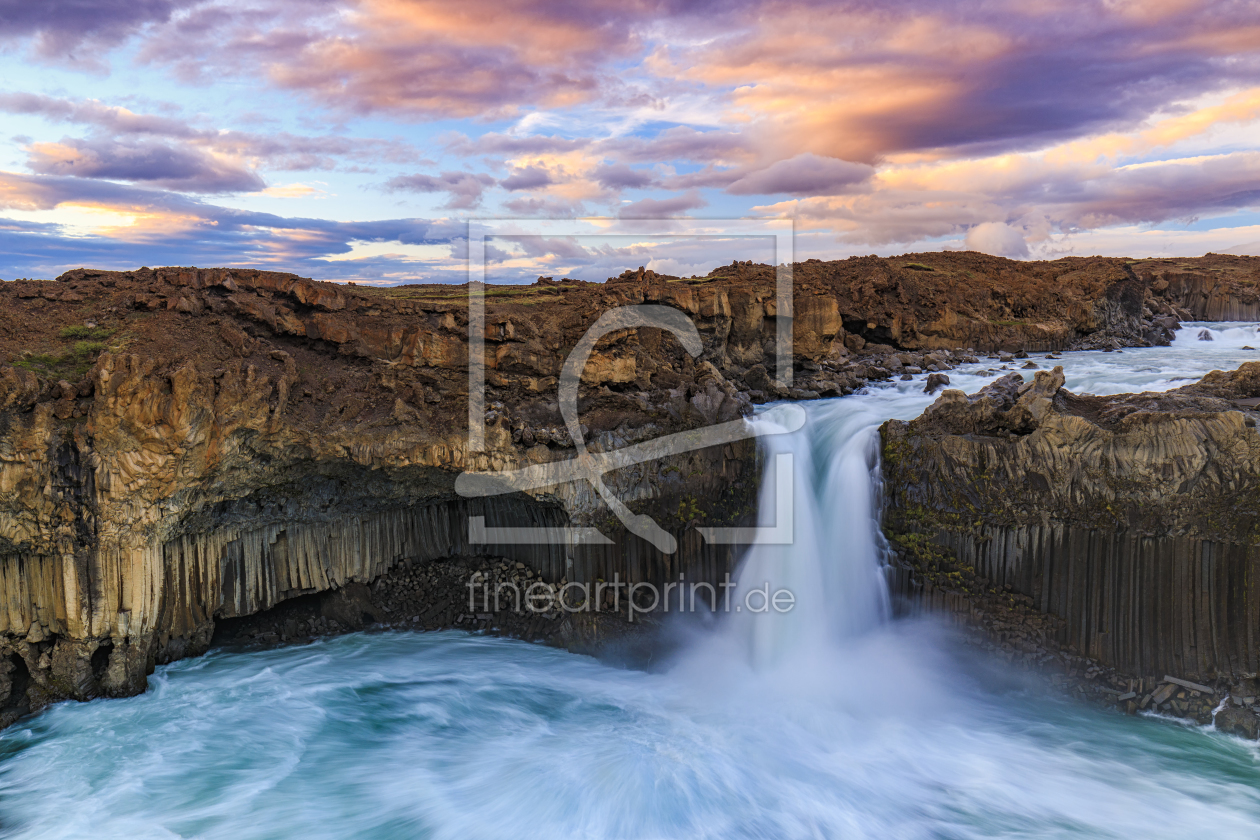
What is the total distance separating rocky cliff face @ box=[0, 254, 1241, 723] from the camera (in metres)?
12.5

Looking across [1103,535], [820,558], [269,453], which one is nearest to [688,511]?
[820,558]

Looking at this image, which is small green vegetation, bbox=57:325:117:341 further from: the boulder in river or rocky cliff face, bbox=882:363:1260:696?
the boulder in river

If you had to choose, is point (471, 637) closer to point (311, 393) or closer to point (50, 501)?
point (311, 393)

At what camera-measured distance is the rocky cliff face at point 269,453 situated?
12.5 meters

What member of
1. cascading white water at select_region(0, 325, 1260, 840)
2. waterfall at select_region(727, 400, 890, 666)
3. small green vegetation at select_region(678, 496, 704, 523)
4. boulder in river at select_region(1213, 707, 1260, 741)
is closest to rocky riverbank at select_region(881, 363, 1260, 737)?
boulder in river at select_region(1213, 707, 1260, 741)

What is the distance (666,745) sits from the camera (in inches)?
470

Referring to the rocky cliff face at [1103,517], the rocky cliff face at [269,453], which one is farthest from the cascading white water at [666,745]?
the rocky cliff face at [269,453]

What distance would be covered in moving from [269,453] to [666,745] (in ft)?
30.1

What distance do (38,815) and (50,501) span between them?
4840 mm

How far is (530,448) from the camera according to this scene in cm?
1496

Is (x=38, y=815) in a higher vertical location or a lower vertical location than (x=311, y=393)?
lower

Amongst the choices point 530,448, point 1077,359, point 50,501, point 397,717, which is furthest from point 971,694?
point 1077,359

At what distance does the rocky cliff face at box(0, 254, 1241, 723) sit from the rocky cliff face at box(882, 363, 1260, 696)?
397 cm

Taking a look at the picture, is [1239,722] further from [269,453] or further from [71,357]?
[71,357]
